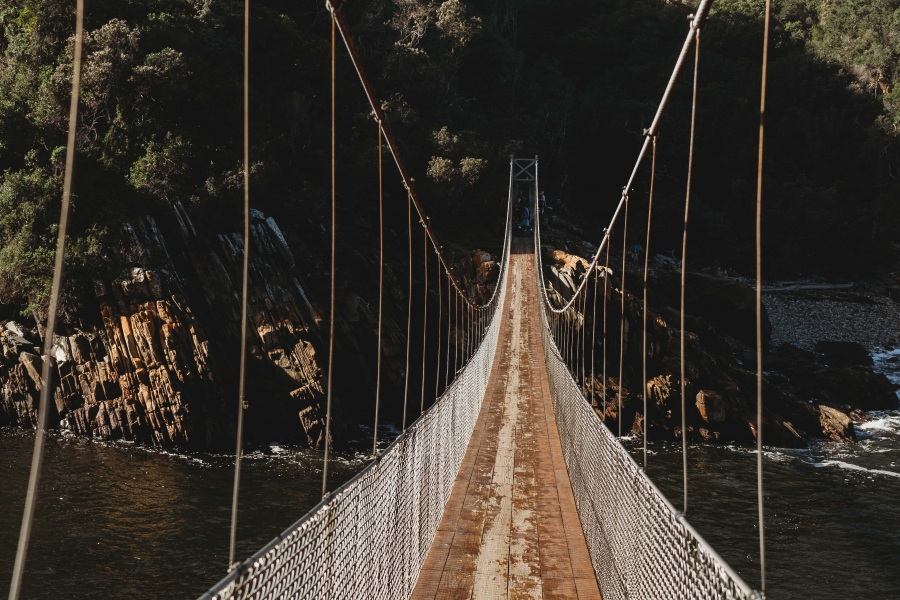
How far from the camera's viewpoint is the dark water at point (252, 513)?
24.9 ft

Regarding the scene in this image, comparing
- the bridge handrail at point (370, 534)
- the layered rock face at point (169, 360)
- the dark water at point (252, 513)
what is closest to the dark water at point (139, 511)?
the dark water at point (252, 513)

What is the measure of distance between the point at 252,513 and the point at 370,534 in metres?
6.98

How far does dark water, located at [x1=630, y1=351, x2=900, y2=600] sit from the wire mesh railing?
494 cm

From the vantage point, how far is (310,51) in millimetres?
18672

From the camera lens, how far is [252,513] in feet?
30.1

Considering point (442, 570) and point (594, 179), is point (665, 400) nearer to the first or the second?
point (442, 570)

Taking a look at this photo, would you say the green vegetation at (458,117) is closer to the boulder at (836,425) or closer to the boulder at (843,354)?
the boulder at (843,354)

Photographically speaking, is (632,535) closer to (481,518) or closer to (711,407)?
(481,518)

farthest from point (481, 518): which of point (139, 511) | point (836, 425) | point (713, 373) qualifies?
point (836, 425)

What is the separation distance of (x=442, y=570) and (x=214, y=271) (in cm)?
1089

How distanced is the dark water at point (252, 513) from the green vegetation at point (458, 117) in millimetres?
3923

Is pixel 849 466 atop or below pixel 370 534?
below

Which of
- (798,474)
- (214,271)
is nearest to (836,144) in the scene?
(798,474)

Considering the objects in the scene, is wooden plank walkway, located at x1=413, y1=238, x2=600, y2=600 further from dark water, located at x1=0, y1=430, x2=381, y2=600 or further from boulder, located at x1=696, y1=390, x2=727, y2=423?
boulder, located at x1=696, y1=390, x2=727, y2=423
